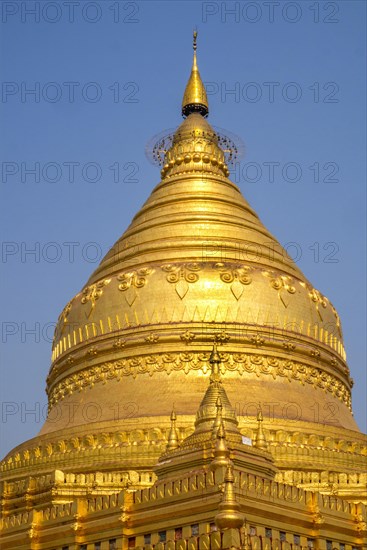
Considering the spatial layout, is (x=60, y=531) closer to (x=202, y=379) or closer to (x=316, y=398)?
(x=202, y=379)

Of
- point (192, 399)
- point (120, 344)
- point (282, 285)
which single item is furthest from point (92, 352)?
point (282, 285)

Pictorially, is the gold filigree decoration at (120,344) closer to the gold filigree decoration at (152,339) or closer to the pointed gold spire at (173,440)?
the gold filigree decoration at (152,339)

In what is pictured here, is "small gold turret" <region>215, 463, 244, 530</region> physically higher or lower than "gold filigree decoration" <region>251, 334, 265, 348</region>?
lower

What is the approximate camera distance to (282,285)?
40.1 meters

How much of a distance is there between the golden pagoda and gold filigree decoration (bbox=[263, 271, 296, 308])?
91mm

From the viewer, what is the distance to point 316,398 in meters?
38.2

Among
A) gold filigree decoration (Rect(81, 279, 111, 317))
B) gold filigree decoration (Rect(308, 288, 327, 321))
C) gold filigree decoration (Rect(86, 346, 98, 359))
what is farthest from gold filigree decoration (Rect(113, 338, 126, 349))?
gold filigree decoration (Rect(308, 288, 327, 321))

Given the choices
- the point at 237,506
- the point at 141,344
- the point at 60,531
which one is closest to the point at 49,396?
the point at 141,344

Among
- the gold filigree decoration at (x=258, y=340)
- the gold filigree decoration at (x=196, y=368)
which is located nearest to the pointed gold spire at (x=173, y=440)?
the gold filigree decoration at (x=196, y=368)

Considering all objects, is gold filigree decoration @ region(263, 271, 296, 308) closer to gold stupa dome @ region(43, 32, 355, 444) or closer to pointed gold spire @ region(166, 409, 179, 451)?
gold stupa dome @ region(43, 32, 355, 444)

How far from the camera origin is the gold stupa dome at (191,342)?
35000 mm

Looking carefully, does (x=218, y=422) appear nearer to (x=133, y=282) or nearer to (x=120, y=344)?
(x=120, y=344)

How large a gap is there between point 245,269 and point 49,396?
350 inches

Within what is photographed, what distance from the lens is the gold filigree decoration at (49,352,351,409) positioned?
1473 inches
